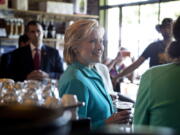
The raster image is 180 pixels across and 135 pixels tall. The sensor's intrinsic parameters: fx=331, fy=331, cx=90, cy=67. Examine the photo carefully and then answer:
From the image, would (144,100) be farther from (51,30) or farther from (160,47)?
(51,30)

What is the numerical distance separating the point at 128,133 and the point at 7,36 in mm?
5260

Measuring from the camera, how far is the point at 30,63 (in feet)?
12.7

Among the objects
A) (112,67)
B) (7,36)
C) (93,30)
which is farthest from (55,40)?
(93,30)

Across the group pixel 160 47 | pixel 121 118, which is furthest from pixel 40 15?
pixel 121 118

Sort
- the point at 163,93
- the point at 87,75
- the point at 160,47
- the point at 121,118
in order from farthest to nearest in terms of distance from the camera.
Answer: the point at 160,47 → the point at 87,75 → the point at 121,118 → the point at 163,93

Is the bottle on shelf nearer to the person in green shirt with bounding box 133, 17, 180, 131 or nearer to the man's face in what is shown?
the man's face

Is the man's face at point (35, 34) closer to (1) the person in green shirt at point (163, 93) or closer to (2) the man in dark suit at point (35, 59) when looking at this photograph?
(2) the man in dark suit at point (35, 59)

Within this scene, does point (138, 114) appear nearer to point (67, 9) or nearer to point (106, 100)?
point (106, 100)

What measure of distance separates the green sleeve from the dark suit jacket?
7.60 feet

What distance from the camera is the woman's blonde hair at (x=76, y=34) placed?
1.92 m

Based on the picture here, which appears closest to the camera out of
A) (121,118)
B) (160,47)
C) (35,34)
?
(121,118)

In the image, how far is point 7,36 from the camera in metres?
5.59

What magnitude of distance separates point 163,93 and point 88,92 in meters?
0.45

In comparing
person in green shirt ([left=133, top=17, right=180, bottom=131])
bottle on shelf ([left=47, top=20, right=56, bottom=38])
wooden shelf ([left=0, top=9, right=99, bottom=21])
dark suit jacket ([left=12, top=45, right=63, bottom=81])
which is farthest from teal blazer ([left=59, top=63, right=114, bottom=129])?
bottle on shelf ([left=47, top=20, right=56, bottom=38])
